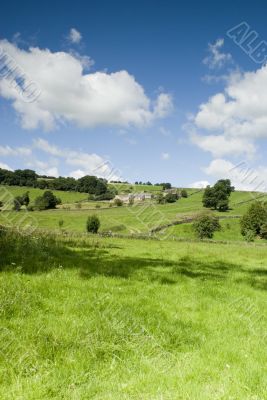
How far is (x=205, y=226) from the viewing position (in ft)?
377

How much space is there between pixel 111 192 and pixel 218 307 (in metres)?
181

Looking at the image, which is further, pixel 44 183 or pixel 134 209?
pixel 44 183

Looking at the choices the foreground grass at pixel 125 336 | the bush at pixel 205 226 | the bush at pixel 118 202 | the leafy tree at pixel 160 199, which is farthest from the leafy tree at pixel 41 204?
the foreground grass at pixel 125 336

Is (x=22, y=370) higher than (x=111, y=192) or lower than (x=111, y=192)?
lower

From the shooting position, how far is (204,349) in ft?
27.1

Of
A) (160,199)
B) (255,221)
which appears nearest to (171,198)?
(160,199)

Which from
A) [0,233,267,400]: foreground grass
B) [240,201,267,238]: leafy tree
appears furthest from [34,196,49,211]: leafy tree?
[0,233,267,400]: foreground grass

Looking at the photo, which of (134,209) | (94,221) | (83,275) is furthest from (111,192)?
(83,275)

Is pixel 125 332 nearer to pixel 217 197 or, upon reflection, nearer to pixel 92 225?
pixel 92 225

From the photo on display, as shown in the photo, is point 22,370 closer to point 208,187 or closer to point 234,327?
point 234,327

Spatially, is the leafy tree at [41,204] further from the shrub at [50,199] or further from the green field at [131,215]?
the green field at [131,215]

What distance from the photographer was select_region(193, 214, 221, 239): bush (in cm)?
11431

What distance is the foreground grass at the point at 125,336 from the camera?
641cm

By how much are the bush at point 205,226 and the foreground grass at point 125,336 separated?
101m
